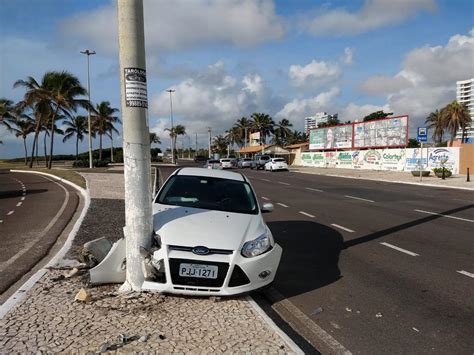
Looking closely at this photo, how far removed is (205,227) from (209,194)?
55.8 inches

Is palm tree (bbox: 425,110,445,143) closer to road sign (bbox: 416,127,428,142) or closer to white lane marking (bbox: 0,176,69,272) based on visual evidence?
road sign (bbox: 416,127,428,142)

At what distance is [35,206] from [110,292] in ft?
36.2

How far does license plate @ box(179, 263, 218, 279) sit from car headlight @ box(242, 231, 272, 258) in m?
0.43

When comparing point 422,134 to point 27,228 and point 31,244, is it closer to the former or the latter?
point 27,228

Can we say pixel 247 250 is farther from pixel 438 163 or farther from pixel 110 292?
pixel 438 163

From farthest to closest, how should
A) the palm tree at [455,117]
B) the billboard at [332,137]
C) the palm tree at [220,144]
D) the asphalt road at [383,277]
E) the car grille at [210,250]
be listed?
the palm tree at [220,144] < the palm tree at [455,117] < the billboard at [332,137] < the car grille at [210,250] < the asphalt road at [383,277]

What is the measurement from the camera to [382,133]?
4522 cm

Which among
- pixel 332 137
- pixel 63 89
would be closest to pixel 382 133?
pixel 332 137

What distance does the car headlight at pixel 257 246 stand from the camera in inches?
200

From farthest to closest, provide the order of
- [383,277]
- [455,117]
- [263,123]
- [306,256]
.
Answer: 1. [263,123]
2. [455,117]
3. [306,256]
4. [383,277]

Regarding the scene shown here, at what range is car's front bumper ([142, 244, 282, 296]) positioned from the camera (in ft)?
15.9

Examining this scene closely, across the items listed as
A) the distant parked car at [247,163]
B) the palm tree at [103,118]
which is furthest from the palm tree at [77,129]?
the distant parked car at [247,163]

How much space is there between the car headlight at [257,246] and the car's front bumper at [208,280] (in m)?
0.09

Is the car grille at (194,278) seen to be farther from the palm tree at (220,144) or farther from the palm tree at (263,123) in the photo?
the palm tree at (220,144)
